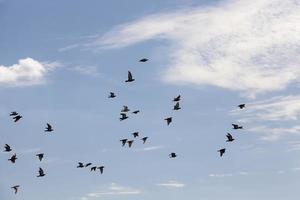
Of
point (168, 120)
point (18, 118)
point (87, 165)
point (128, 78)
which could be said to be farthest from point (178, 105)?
point (18, 118)

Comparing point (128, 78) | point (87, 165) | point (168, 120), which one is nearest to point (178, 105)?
point (168, 120)

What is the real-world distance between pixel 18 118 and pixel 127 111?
59.7ft

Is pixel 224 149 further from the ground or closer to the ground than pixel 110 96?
closer to the ground

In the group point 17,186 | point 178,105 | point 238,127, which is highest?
point 178,105

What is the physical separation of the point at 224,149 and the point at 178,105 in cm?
1118

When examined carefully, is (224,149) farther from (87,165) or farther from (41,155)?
(41,155)

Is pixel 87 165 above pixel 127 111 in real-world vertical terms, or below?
below

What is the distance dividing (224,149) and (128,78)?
20.0 metres

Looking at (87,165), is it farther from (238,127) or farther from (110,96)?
(238,127)

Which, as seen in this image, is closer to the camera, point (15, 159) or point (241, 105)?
point (15, 159)

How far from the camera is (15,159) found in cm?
9494

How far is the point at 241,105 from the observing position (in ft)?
343

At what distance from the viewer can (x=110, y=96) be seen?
96.4 metres

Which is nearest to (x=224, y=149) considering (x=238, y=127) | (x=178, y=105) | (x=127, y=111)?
(x=238, y=127)
